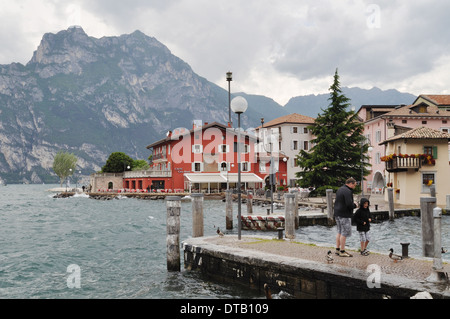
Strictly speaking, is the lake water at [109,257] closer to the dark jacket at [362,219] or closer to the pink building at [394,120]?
the dark jacket at [362,219]

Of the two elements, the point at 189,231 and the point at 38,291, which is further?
the point at 189,231

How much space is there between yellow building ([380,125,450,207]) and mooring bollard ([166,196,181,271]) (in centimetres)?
2524

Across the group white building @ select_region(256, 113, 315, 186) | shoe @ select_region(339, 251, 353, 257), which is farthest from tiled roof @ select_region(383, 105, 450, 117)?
shoe @ select_region(339, 251, 353, 257)

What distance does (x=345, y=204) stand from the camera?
10.3 meters

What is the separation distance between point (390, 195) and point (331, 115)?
15754 millimetres

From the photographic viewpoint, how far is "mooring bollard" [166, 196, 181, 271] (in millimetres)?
12547

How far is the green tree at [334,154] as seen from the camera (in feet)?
126

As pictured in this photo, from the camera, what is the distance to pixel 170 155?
215ft

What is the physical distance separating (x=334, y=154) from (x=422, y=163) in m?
8.42

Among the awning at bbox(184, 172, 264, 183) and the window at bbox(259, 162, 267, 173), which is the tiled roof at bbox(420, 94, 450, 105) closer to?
the window at bbox(259, 162, 267, 173)
